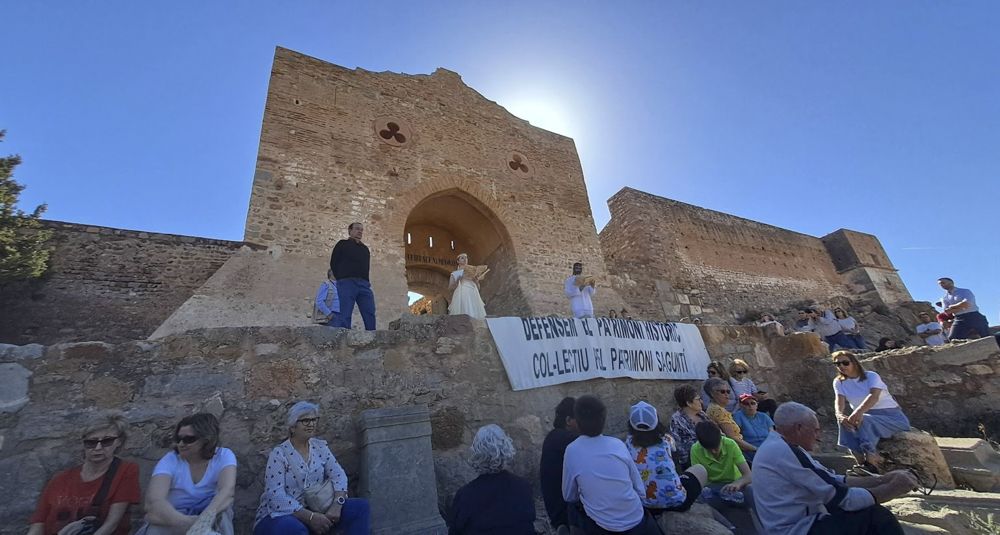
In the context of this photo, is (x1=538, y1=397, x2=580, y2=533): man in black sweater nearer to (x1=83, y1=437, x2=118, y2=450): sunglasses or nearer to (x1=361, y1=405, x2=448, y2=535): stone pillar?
(x1=361, y1=405, x2=448, y2=535): stone pillar

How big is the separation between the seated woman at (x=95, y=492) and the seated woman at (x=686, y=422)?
3730 millimetres

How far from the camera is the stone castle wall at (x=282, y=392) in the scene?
8.46 feet

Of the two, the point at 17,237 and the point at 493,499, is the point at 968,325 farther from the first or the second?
the point at 17,237

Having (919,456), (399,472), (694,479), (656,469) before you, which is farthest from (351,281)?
(919,456)

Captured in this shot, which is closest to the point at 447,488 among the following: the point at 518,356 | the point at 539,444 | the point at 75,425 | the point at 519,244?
the point at 539,444

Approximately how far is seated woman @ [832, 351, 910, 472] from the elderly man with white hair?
1841mm

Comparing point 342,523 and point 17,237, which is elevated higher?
point 17,237

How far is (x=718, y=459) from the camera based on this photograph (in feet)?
10.4

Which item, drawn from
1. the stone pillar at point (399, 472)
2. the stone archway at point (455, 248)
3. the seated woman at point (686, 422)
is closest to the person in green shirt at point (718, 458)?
the seated woman at point (686, 422)

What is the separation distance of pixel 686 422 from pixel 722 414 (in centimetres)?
40

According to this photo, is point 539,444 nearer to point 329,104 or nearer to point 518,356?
point 518,356

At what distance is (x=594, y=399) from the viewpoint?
2586 millimetres

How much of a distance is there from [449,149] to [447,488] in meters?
8.08

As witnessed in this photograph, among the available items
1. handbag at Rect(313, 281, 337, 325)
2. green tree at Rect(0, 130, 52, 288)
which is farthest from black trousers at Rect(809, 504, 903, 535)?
green tree at Rect(0, 130, 52, 288)
